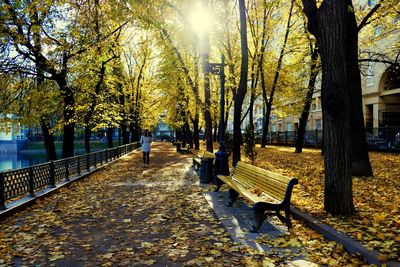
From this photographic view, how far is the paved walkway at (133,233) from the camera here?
484 cm

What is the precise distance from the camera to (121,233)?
6176mm

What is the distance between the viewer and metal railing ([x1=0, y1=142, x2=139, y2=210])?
316 inches

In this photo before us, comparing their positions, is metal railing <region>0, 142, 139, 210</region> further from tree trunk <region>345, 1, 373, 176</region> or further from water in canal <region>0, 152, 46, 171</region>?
water in canal <region>0, 152, 46, 171</region>

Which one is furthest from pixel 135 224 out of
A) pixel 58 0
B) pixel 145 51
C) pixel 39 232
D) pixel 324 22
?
pixel 145 51

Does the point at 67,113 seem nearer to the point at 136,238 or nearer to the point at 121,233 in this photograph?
the point at 121,233

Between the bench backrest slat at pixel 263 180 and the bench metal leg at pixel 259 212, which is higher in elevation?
the bench backrest slat at pixel 263 180

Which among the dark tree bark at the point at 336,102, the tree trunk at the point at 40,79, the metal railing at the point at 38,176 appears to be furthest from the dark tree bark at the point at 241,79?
the tree trunk at the point at 40,79

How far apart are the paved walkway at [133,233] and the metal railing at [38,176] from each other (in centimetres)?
54

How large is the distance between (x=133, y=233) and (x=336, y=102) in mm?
4325

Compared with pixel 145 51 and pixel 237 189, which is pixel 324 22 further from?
pixel 145 51

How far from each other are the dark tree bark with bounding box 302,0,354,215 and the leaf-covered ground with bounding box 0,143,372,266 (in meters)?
0.97

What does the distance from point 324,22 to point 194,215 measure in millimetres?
4594

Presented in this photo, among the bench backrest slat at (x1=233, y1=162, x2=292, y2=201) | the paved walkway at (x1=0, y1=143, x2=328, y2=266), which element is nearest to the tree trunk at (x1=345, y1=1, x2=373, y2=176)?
the bench backrest slat at (x1=233, y1=162, x2=292, y2=201)

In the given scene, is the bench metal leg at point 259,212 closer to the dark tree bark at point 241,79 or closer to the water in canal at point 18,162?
the dark tree bark at point 241,79
